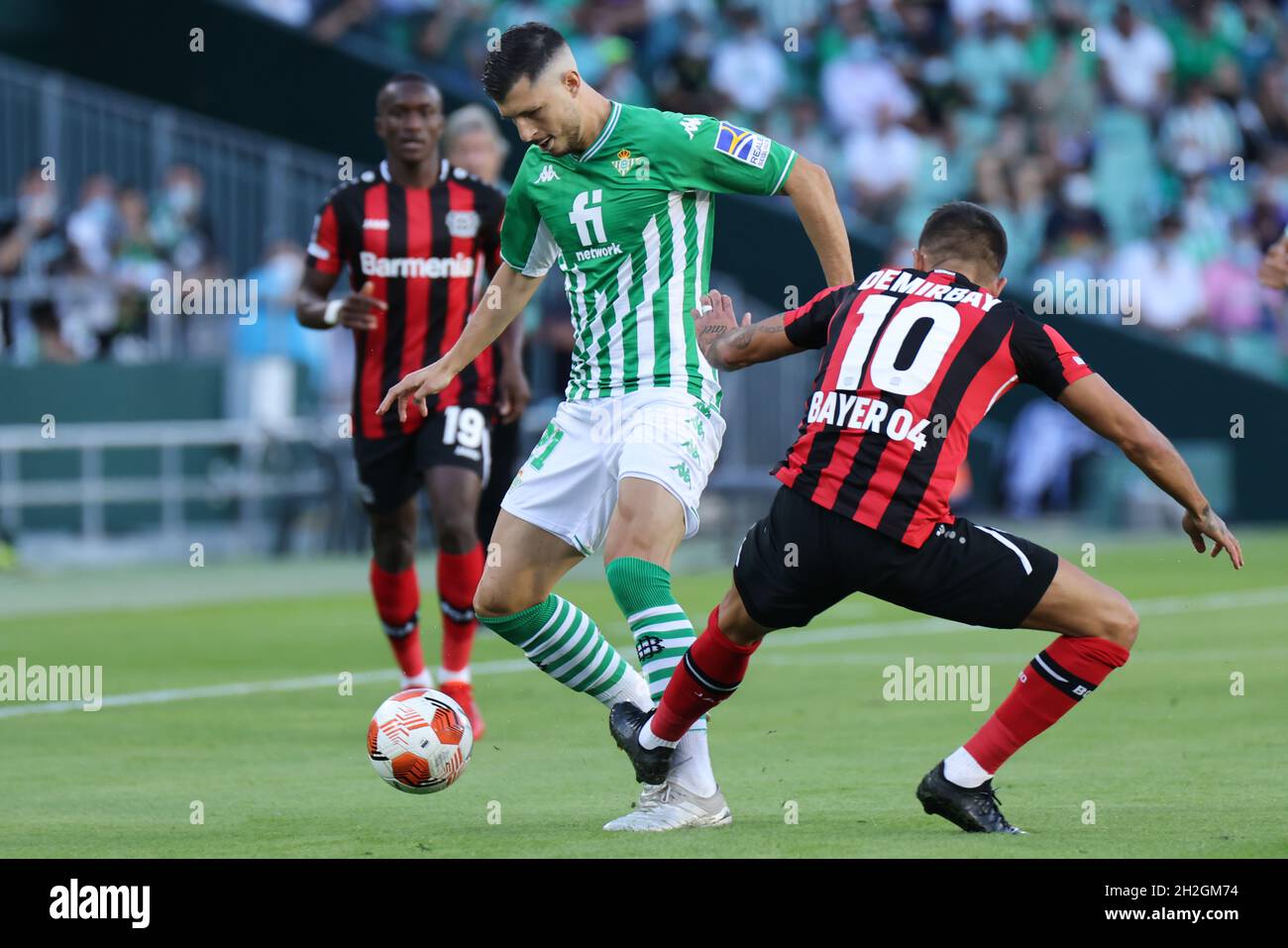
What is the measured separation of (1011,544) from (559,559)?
1.61 metres

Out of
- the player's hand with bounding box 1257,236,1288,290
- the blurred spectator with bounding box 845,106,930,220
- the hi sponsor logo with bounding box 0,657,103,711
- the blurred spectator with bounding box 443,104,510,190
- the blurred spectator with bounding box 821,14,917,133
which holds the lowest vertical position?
the hi sponsor logo with bounding box 0,657,103,711

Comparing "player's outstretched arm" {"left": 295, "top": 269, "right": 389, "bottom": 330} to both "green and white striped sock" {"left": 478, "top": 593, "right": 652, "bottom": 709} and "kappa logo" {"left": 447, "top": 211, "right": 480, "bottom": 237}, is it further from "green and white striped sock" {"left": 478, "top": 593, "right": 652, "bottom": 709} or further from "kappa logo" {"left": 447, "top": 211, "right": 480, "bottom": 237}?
"green and white striped sock" {"left": 478, "top": 593, "right": 652, "bottom": 709}

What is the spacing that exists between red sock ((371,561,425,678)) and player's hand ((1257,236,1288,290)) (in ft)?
12.7

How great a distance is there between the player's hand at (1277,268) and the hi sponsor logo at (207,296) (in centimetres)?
1320

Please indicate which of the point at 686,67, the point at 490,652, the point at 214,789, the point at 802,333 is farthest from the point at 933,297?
the point at 686,67

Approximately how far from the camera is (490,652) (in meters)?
12.8

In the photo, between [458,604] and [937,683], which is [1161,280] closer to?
[937,683]

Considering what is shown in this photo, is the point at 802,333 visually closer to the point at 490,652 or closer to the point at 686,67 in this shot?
the point at 490,652

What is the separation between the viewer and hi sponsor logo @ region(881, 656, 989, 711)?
10508mm

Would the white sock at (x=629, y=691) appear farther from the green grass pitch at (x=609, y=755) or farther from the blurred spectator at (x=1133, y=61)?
the blurred spectator at (x=1133, y=61)

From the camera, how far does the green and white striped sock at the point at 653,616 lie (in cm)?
701

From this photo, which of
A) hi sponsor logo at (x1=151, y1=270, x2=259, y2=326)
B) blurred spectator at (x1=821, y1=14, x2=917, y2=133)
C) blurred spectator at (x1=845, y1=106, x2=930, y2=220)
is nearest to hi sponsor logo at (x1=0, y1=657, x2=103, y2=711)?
hi sponsor logo at (x1=151, y1=270, x2=259, y2=326)

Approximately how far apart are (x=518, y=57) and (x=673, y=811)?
7.74 feet

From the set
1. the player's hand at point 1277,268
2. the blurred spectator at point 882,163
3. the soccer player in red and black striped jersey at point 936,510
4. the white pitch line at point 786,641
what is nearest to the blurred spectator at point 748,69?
the blurred spectator at point 882,163
